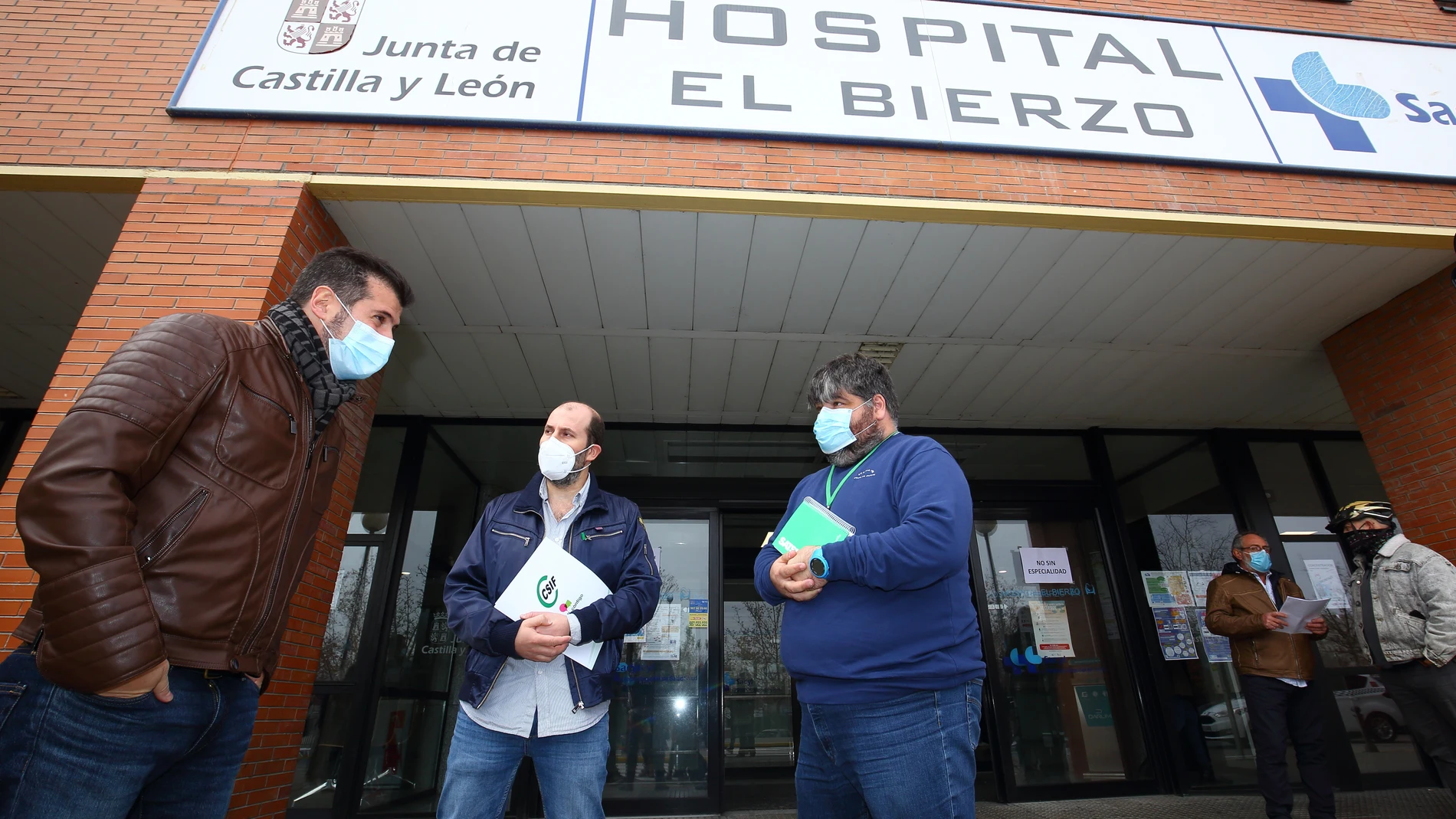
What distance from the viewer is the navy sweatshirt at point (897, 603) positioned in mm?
1771

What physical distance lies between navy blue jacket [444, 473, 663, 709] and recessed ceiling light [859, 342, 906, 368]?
269 centimetres

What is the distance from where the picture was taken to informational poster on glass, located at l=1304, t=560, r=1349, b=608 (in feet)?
19.3

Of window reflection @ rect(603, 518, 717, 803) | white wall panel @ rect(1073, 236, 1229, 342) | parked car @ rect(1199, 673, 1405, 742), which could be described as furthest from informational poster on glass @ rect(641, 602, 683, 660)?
parked car @ rect(1199, 673, 1405, 742)

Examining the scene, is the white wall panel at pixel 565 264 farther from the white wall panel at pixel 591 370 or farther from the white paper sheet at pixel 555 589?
the white paper sheet at pixel 555 589

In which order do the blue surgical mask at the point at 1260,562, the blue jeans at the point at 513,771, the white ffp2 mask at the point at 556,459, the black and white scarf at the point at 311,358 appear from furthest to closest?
the blue surgical mask at the point at 1260,562 < the white ffp2 mask at the point at 556,459 < the blue jeans at the point at 513,771 < the black and white scarf at the point at 311,358

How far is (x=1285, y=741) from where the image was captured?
163 inches

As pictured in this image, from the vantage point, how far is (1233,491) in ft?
20.3

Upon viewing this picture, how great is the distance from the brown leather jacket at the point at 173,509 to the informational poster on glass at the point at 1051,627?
18.2ft

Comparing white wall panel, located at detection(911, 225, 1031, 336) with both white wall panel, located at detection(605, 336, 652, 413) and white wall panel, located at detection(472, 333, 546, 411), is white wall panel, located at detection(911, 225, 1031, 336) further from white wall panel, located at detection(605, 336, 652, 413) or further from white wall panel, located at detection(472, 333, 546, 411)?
white wall panel, located at detection(472, 333, 546, 411)

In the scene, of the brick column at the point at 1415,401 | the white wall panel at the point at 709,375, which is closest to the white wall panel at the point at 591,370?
the white wall panel at the point at 709,375

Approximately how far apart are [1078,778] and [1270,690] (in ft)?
5.83

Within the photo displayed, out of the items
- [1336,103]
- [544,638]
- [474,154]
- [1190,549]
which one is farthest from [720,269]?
[1190,549]

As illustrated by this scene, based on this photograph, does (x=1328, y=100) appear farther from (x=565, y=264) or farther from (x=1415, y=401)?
(x=565, y=264)

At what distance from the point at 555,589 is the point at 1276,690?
4.45 meters
